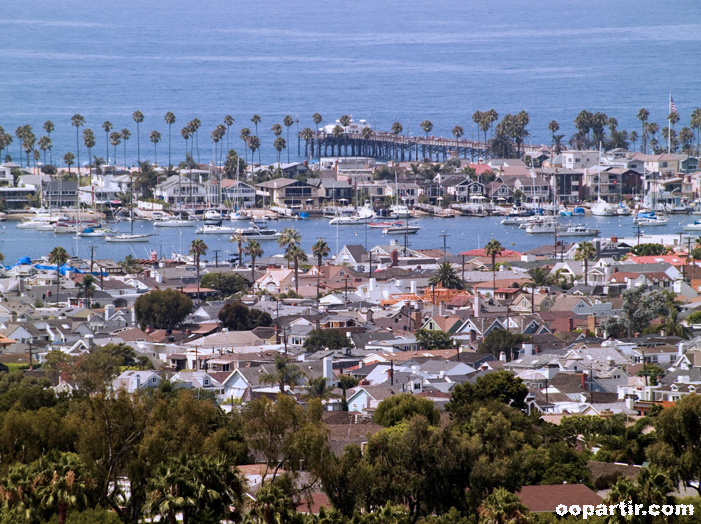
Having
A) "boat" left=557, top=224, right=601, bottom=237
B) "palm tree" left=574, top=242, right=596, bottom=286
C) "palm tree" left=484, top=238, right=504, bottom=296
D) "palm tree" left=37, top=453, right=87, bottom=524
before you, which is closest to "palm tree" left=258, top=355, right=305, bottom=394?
"palm tree" left=37, top=453, right=87, bottom=524

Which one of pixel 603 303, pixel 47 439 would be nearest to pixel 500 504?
pixel 47 439

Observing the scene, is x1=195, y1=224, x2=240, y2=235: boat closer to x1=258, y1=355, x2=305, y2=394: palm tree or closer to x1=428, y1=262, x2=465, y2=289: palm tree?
x1=428, y1=262, x2=465, y2=289: palm tree

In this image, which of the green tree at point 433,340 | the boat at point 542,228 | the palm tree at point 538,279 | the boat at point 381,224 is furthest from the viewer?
the boat at point 381,224

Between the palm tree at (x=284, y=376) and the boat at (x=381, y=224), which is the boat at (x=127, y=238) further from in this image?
the palm tree at (x=284, y=376)

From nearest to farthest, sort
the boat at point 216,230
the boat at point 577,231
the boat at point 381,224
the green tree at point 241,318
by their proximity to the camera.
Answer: the green tree at point 241,318
the boat at point 577,231
the boat at point 216,230
the boat at point 381,224

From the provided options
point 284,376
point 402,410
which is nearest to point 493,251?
point 284,376

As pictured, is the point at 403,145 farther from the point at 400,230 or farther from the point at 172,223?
the point at 400,230

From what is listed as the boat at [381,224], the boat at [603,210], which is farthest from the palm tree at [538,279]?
the boat at [603,210]
